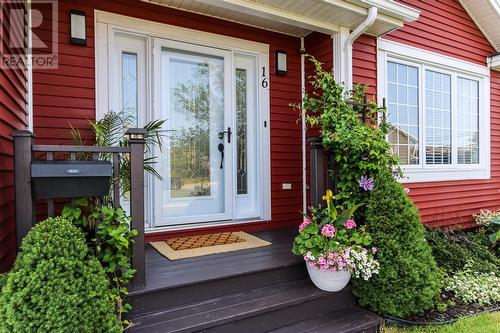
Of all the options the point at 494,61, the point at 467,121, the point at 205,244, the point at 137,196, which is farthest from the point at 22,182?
the point at 494,61

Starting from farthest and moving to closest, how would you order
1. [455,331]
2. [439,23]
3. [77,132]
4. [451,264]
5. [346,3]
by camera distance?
1. [439,23]
2. [451,264]
3. [346,3]
4. [77,132]
5. [455,331]

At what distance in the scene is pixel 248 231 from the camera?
3791 millimetres

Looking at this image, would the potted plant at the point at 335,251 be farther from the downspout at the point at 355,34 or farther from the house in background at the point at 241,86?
the downspout at the point at 355,34

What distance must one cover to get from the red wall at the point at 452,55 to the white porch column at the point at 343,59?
1.18 feet

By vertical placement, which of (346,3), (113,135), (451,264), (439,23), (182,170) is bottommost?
(451,264)

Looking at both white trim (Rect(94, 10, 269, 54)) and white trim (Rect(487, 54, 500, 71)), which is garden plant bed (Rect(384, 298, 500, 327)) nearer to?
white trim (Rect(94, 10, 269, 54))

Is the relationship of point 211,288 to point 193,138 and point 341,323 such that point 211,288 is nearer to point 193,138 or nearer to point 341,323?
point 341,323

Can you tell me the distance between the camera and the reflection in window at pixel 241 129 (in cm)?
385

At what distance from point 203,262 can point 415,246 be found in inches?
68.3

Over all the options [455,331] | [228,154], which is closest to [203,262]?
[228,154]

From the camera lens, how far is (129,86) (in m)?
3.28

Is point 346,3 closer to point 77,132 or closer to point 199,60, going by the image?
point 199,60

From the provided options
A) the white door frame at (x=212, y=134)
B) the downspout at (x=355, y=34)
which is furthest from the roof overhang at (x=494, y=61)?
the white door frame at (x=212, y=134)

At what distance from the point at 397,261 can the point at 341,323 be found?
0.66 metres
